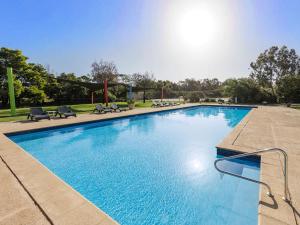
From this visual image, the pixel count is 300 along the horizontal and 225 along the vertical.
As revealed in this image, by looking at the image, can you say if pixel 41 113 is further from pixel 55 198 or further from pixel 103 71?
pixel 103 71

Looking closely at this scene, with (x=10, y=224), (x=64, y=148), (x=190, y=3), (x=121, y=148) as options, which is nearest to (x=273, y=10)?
(x=190, y=3)

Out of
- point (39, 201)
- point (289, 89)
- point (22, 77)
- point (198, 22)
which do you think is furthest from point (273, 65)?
point (22, 77)

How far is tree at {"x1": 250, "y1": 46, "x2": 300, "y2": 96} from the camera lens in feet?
83.7

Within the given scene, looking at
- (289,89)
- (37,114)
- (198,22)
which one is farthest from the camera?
(289,89)

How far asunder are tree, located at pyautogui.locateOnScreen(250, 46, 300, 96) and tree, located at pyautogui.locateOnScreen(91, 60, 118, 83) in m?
22.7

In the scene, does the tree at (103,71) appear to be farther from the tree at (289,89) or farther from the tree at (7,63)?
the tree at (289,89)

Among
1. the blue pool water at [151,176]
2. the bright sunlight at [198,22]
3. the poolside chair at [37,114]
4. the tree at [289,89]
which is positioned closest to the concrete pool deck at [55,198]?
the blue pool water at [151,176]

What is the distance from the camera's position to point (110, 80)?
1158 inches

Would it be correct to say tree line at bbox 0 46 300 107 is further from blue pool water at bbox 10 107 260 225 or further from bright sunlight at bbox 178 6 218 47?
blue pool water at bbox 10 107 260 225

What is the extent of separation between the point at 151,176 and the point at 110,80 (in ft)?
88.7

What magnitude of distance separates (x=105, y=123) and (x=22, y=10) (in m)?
8.00

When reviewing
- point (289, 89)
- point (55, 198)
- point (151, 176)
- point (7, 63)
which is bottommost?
point (151, 176)

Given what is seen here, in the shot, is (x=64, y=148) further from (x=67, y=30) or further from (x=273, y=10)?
(x=273, y=10)

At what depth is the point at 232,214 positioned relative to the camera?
2.91 metres
